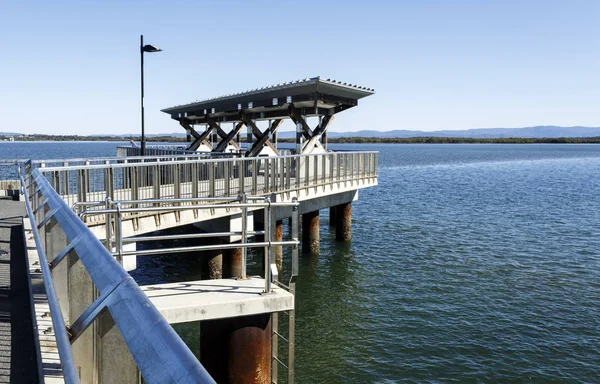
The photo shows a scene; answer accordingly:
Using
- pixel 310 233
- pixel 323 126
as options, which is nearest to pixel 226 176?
pixel 310 233

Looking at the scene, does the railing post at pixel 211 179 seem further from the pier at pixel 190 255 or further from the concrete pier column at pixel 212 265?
the concrete pier column at pixel 212 265

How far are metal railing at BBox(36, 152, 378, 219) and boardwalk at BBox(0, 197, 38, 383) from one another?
3.09 meters

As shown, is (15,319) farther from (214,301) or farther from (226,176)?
(226,176)

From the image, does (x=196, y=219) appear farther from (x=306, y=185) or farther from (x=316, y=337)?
(x=306, y=185)

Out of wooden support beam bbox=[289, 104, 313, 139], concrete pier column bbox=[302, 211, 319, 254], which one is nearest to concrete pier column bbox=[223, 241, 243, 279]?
concrete pier column bbox=[302, 211, 319, 254]

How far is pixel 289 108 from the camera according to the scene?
80.8ft

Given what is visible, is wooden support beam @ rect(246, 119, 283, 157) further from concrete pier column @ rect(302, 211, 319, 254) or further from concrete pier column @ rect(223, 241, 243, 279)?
concrete pier column @ rect(223, 241, 243, 279)

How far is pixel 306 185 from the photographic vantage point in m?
19.7

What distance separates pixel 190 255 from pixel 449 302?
33.5 ft

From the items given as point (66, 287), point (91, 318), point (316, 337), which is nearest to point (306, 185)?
point (316, 337)

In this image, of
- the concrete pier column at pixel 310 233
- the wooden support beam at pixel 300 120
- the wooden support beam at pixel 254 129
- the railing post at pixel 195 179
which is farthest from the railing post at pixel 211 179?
the wooden support beam at pixel 254 129

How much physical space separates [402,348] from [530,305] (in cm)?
523

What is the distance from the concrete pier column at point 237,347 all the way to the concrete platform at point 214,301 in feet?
1.42

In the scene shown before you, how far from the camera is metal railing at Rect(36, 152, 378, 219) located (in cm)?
1304
